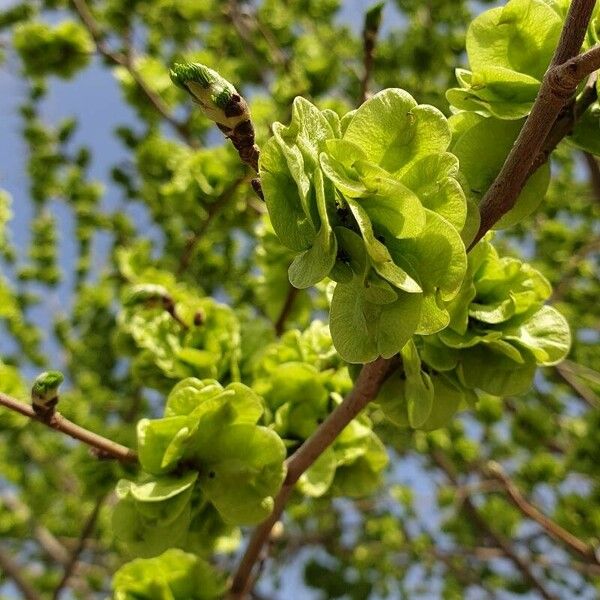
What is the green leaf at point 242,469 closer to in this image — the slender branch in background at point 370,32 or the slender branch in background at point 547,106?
the slender branch in background at point 547,106

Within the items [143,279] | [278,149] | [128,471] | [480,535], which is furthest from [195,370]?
[480,535]

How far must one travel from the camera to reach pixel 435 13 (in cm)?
483

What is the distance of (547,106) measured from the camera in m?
0.97

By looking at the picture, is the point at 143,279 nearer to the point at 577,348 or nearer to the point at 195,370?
the point at 195,370

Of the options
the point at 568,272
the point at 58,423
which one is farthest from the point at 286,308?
the point at 568,272

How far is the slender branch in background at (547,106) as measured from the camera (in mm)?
938

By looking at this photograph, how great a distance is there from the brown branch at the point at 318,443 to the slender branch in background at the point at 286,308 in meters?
0.92

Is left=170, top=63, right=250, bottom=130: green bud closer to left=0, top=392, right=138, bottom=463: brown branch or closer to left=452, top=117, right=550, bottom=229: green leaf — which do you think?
left=452, top=117, right=550, bottom=229: green leaf

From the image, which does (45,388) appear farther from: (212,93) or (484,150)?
(484,150)

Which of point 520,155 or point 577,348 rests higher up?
point 520,155

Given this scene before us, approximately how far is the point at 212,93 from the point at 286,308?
148cm

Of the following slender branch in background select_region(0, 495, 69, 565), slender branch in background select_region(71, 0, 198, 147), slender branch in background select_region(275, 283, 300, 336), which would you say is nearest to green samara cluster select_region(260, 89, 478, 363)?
slender branch in background select_region(275, 283, 300, 336)

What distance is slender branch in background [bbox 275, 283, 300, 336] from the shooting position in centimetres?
238

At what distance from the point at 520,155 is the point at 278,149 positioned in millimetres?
359
